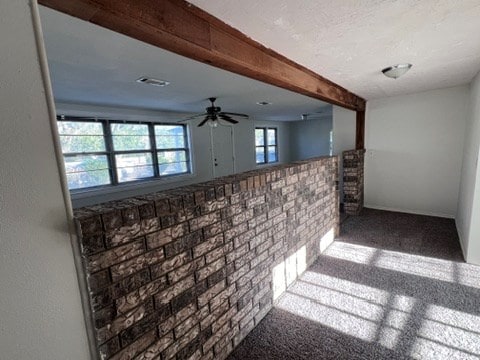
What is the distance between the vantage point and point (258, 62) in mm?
1688

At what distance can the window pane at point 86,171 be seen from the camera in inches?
158

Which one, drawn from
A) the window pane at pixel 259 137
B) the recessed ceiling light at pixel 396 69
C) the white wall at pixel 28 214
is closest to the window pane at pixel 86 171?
the white wall at pixel 28 214

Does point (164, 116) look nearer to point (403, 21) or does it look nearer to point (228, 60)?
point (228, 60)

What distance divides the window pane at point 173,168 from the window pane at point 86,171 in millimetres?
1136

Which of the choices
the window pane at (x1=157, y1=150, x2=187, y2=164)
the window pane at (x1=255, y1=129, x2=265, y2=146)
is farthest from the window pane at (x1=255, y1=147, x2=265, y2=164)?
the window pane at (x1=157, y1=150, x2=187, y2=164)

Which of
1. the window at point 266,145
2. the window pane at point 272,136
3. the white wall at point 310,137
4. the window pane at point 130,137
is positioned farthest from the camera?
the window pane at point 272,136

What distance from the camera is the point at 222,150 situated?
21.2ft

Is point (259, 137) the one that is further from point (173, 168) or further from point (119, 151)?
point (119, 151)

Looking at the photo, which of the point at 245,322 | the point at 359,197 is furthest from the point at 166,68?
the point at 359,197

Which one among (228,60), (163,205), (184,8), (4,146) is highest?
(184,8)

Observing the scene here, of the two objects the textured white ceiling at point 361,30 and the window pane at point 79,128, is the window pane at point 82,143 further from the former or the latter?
the textured white ceiling at point 361,30

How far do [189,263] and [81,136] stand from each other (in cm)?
386

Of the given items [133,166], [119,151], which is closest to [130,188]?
[133,166]

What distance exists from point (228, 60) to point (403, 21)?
1026 millimetres
